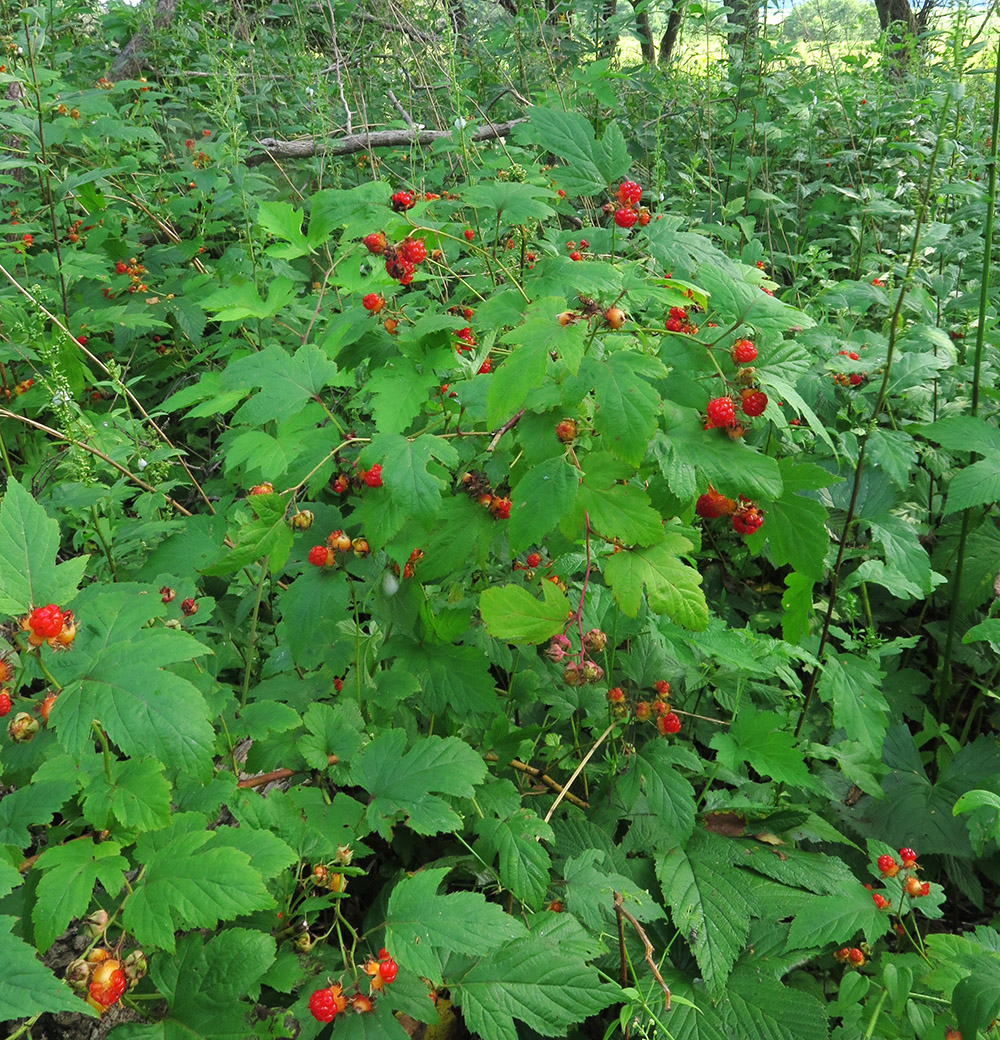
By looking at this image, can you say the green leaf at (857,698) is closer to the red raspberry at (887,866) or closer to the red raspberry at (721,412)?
the red raspberry at (887,866)

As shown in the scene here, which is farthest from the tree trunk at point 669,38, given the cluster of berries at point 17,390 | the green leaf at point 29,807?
the green leaf at point 29,807

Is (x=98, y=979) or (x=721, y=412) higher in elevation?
(x=721, y=412)

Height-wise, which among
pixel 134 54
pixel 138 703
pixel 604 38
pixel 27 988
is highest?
pixel 134 54

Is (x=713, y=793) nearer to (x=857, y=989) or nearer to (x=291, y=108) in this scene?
(x=857, y=989)

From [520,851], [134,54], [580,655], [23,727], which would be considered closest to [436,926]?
[520,851]

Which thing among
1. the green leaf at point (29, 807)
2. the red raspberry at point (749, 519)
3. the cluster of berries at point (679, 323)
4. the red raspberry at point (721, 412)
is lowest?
the green leaf at point (29, 807)

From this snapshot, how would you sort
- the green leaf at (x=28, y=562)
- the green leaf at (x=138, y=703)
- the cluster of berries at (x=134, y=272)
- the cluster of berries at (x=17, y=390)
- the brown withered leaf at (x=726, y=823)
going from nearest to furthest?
the green leaf at (x=138, y=703)
the green leaf at (x=28, y=562)
the brown withered leaf at (x=726, y=823)
the cluster of berries at (x=17, y=390)
the cluster of berries at (x=134, y=272)

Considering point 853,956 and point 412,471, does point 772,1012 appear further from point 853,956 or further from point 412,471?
point 412,471

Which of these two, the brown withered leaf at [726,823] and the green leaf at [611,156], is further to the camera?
the brown withered leaf at [726,823]

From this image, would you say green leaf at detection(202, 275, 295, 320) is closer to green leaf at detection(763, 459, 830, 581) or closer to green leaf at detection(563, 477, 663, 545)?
green leaf at detection(563, 477, 663, 545)

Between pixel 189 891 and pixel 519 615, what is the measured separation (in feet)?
2.26

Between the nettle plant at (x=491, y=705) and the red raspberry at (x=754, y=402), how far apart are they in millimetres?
21

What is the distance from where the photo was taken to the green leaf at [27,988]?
0.85 meters

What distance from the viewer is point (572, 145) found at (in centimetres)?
147
